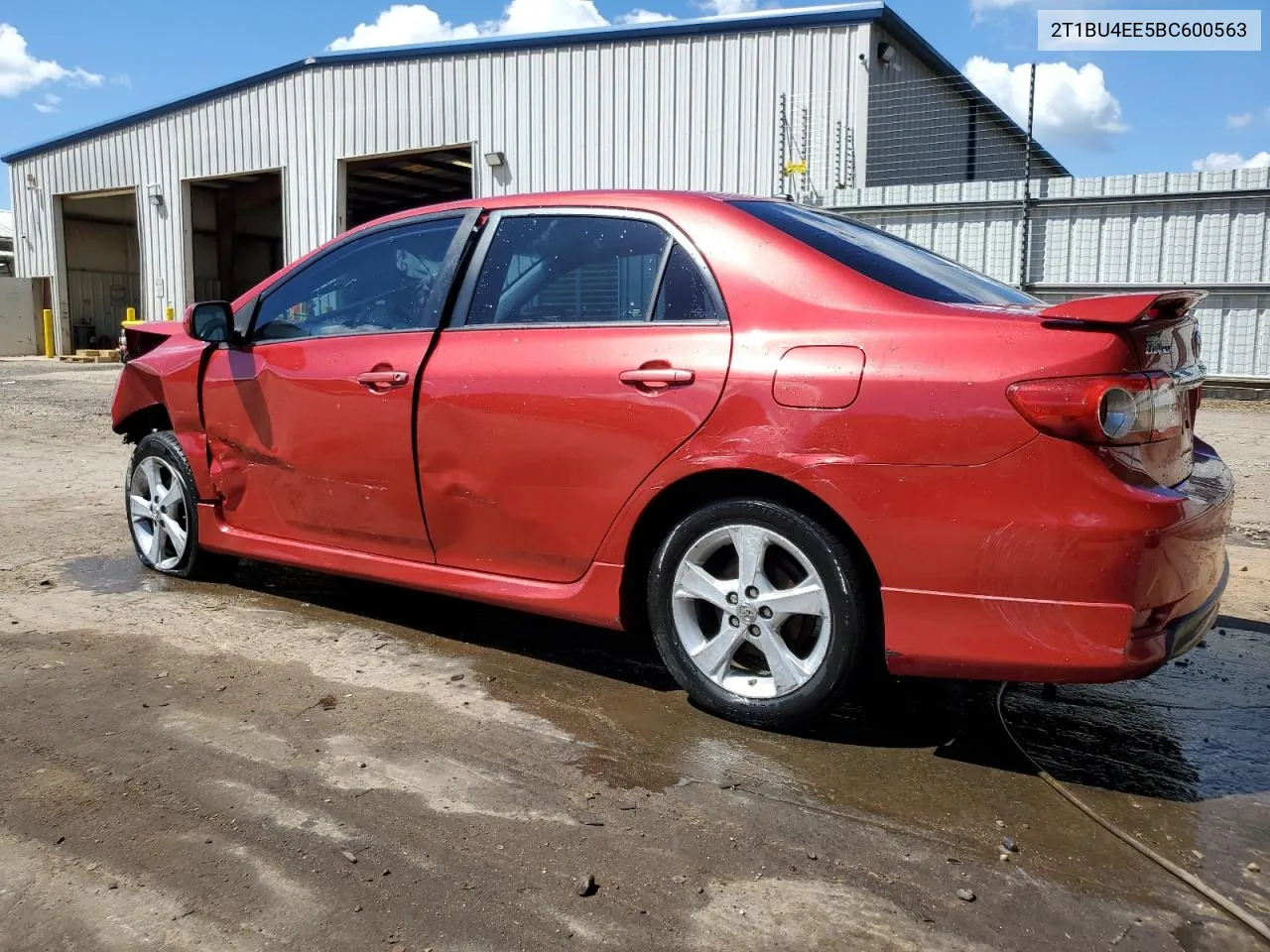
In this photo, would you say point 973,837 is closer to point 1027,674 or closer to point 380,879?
point 1027,674

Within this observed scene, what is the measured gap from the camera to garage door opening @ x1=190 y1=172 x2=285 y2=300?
1152 inches

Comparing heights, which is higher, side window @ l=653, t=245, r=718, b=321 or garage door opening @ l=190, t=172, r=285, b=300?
garage door opening @ l=190, t=172, r=285, b=300

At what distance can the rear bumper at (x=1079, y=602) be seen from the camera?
252cm

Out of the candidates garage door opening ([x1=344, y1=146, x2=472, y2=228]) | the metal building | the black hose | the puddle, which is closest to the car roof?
the black hose

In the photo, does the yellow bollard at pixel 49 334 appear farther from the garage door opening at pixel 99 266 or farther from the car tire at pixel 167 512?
the car tire at pixel 167 512

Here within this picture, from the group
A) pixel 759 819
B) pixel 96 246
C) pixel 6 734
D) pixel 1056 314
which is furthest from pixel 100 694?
pixel 96 246

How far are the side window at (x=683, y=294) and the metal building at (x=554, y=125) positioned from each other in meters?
13.3

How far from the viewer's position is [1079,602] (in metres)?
2.55

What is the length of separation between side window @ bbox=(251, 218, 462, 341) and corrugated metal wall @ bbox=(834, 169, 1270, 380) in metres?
11.1

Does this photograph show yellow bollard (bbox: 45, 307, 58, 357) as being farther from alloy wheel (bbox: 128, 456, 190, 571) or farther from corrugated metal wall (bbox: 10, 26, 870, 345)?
alloy wheel (bbox: 128, 456, 190, 571)

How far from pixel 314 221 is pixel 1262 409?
1660cm

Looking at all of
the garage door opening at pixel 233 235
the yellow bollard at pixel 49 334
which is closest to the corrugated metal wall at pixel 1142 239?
the garage door opening at pixel 233 235

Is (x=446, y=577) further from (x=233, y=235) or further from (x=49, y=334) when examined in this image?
(x=233, y=235)

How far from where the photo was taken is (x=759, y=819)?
2.54 m
